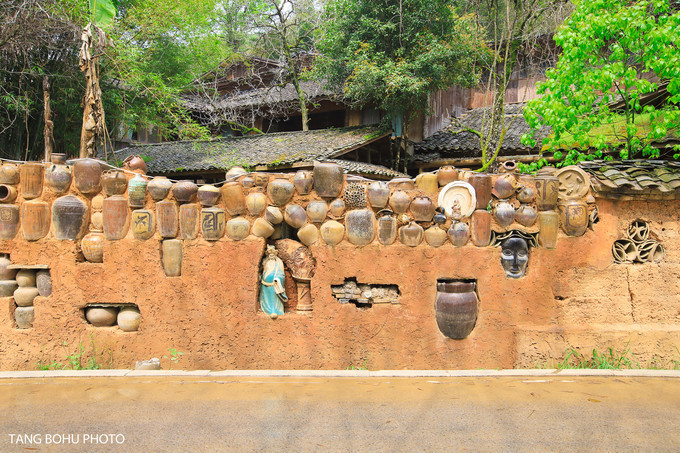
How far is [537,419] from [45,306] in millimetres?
4802

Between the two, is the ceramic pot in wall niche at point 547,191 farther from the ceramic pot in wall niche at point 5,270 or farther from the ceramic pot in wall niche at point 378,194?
the ceramic pot in wall niche at point 5,270

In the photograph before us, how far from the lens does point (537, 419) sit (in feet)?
11.0

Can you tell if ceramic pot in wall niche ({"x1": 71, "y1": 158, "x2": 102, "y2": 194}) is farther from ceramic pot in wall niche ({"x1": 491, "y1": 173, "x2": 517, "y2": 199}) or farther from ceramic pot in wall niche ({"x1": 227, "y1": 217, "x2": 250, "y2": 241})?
ceramic pot in wall niche ({"x1": 491, "y1": 173, "x2": 517, "y2": 199})

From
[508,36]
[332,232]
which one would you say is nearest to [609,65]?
[332,232]

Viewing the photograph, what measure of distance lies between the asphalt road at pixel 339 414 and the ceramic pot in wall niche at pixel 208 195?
1.75 meters

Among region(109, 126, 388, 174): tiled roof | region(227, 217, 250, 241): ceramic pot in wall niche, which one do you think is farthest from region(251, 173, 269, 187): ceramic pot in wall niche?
region(109, 126, 388, 174): tiled roof

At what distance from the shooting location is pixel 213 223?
488 cm

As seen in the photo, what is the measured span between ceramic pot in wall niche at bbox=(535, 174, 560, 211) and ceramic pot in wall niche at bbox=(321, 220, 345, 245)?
6.61 ft

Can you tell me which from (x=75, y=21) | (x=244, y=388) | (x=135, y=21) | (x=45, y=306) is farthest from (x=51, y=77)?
(x=244, y=388)

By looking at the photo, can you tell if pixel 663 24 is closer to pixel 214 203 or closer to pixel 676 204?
pixel 676 204

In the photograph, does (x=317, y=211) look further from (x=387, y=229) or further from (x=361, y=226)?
(x=387, y=229)

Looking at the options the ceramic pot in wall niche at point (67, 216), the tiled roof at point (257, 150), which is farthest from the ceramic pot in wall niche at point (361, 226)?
the tiled roof at point (257, 150)

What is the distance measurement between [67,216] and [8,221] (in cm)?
62

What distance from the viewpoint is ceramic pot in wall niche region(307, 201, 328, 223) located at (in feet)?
15.9
